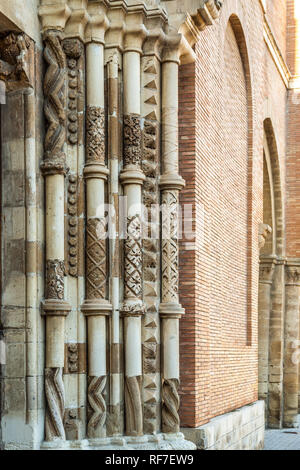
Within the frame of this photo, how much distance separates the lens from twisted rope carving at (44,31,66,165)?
7062mm

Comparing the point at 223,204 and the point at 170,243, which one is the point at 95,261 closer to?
the point at 170,243

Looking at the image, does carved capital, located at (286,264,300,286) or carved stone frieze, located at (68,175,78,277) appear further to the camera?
carved capital, located at (286,264,300,286)

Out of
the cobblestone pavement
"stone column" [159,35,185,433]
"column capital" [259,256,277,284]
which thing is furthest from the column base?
"column capital" [259,256,277,284]

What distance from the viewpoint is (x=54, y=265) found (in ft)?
22.8

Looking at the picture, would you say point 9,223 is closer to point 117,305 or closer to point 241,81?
point 117,305

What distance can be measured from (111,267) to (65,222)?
0.58 meters

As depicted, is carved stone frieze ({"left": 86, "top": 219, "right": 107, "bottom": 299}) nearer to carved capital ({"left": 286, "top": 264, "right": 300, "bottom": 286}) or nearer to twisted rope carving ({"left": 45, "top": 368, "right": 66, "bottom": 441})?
twisted rope carving ({"left": 45, "top": 368, "right": 66, "bottom": 441})

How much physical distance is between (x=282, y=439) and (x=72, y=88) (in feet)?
34.0

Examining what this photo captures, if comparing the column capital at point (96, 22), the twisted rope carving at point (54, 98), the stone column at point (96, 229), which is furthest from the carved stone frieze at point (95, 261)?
the column capital at point (96, 22)

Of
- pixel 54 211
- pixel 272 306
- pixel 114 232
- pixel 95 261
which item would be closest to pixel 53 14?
pixel 54 211

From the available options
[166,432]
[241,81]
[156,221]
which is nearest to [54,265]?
[156,221]

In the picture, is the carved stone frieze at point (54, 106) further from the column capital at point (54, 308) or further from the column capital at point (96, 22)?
the column capital at point (54, 308)

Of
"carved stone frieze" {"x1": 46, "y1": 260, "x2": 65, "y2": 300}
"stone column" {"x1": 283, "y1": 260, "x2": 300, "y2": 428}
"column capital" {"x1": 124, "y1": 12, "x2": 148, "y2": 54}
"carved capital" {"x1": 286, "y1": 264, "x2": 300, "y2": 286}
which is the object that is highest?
"column capital" {"x1": 124, "y1": 12, "x2": 148, "y2": 54}

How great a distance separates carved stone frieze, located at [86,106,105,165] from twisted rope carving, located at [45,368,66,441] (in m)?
1.86
